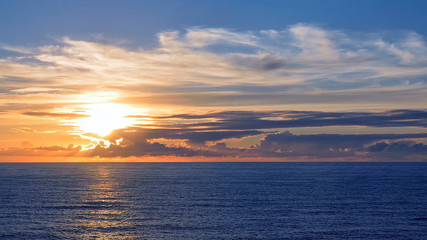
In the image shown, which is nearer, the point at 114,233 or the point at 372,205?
the point at 114,233

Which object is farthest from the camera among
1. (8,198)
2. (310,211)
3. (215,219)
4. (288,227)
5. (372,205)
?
(8,198)

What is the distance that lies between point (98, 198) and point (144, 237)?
57.0 meters

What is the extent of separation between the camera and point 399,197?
11525 centimetres

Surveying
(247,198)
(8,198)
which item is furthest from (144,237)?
(8,198)

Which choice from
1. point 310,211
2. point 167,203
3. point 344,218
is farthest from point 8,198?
point 344,218

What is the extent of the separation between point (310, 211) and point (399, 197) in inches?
1525

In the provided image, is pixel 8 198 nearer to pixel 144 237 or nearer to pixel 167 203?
pixel 167 203

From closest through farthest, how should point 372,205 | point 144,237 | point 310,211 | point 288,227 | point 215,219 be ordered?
point 144,237 < point 288,227 < point 215,219 < point 310,211 < point 372,205

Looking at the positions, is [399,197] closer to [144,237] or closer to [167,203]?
[167,203]

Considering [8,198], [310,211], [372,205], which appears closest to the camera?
[310,211]

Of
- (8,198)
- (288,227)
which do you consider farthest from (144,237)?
(8,198)

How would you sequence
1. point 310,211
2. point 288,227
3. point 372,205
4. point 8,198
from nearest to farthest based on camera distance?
1. point 288,227
2. point 310,211
3. point 372,205
4. point 8,198

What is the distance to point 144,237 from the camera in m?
65.4

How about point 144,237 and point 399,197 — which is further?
point 399,197
